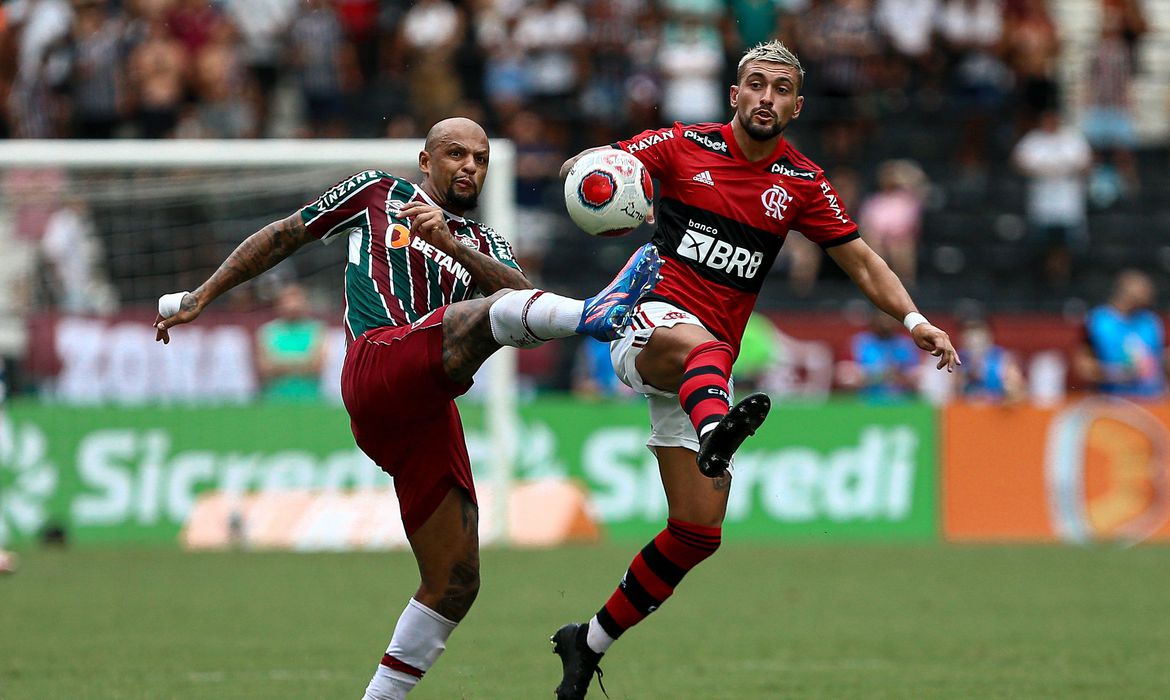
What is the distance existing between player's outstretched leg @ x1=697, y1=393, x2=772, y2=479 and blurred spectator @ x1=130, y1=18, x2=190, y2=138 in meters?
14.9

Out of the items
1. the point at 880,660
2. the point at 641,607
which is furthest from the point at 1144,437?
the point at 641,607

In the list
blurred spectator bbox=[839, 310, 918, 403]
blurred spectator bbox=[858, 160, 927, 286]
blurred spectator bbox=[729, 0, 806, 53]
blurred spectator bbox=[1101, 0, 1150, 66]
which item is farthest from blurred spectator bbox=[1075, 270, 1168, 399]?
blurred spectator bbox=[1101, 0, 1150, 66]

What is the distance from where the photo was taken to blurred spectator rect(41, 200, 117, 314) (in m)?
16.6

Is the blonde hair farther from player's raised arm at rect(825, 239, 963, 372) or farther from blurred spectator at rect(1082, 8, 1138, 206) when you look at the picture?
blurred spectator at rect(1082, 8, 1138, 206)

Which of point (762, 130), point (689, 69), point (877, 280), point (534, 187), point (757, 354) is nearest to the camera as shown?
point (762, 130)

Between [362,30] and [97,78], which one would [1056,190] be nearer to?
[362,30]

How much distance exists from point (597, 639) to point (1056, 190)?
15495mm

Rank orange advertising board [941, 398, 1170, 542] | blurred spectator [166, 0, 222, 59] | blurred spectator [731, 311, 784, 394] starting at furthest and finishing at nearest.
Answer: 1. blurred spectator [166, 0, 222, 59]
2. blurred spectator [731, 311, 784, 394]
3. orange advertising board [941, 398, 1170, 542]

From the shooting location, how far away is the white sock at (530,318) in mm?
6566

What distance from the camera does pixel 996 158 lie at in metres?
22.9

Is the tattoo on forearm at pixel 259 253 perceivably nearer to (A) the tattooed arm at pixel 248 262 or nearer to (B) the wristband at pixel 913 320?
(A) the tattooed arm at pixel 248 262

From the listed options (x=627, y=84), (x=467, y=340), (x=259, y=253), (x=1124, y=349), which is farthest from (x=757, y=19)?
(x=467, y=340)

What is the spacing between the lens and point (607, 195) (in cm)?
709

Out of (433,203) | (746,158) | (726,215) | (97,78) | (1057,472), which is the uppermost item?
(97,78)
